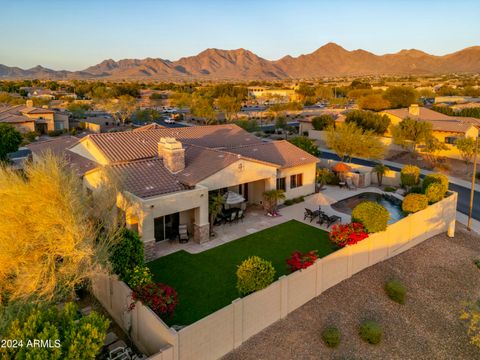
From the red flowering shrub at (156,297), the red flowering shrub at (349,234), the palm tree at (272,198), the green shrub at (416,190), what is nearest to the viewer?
the red flowering shrub at (156,297)

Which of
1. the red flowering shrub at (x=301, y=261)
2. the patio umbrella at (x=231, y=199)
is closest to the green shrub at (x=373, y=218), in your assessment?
the red flowering shrub at (x=301, y=261)

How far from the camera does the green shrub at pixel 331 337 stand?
14.4 meters

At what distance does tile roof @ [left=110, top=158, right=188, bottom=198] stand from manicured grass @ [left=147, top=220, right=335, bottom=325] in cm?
387

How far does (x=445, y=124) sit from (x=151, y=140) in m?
43.0

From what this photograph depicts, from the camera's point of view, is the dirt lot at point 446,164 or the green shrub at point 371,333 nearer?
the green shrub at point 371,333

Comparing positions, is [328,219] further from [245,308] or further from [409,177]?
[409,177]

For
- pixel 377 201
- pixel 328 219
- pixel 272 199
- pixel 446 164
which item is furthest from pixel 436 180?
pixel 446 164

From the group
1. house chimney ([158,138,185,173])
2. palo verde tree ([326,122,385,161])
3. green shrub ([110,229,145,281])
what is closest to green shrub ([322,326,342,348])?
green shrub ([110,229,145,281])

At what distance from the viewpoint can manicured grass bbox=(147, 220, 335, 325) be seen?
51.4 ft

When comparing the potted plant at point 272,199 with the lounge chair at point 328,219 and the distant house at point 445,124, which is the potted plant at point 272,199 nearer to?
the lounge chair at point 328,219

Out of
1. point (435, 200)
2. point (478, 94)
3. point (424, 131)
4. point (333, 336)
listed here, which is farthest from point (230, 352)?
point (478, 94)

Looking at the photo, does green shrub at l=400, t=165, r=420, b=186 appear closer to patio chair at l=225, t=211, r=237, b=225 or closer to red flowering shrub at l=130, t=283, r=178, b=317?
patio chair at l=225, t=211, r=237, b=225

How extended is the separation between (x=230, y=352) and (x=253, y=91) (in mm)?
161035

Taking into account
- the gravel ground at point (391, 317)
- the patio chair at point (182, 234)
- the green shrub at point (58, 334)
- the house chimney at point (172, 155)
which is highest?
the house chimney at point (172, 155)
